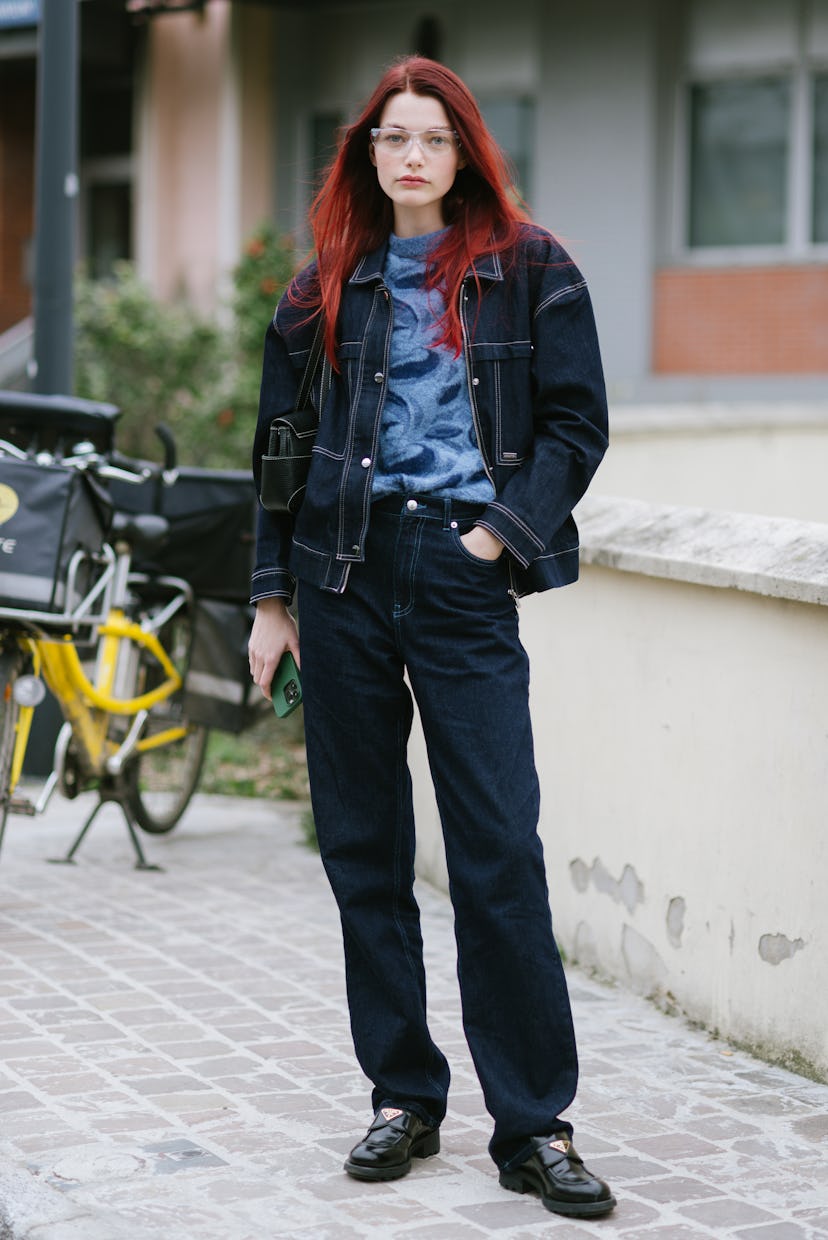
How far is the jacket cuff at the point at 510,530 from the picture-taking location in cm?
351

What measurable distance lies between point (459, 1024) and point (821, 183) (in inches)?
437

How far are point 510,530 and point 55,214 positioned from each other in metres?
5.13

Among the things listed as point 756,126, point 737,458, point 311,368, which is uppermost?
point 756,126

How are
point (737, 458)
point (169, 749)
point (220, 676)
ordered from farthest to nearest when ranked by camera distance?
point (737, 458) → point (169, 749) → point (220, 676)

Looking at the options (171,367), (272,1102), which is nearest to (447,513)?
(272,1102)

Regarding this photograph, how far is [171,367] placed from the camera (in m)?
12.1

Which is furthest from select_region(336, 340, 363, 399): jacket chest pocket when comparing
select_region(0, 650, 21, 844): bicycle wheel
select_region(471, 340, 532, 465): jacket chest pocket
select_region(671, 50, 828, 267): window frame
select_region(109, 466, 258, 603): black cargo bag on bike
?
select_region(671, 50, 828, 267): window frame

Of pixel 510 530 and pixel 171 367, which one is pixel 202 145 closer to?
pixel 171 367

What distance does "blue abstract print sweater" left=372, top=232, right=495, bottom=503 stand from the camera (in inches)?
141

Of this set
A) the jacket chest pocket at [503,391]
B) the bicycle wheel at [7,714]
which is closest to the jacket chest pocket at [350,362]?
the jacket chest pocket at [503,391]

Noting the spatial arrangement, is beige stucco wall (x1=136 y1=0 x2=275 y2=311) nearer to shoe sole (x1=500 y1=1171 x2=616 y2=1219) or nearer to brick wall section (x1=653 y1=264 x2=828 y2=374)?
brick wall section (x1=653 y1=264 x2=828 y2=374)

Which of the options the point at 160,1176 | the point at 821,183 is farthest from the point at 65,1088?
the point at 821,183

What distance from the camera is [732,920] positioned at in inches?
184

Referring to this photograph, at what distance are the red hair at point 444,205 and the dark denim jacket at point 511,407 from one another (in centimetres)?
3
